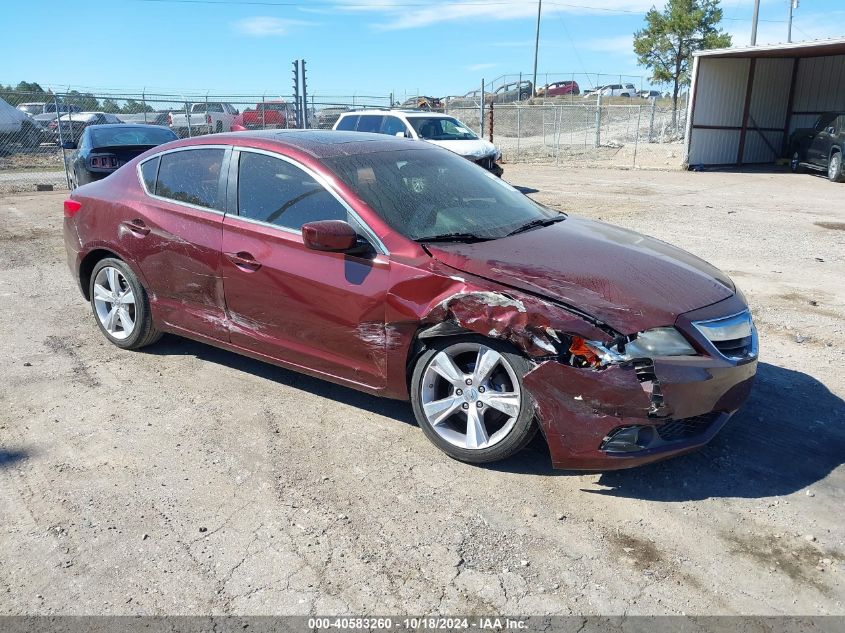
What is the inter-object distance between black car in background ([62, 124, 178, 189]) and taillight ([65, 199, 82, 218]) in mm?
7081

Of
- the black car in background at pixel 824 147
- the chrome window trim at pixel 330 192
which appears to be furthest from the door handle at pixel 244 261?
the black car in background at pixel 824 147

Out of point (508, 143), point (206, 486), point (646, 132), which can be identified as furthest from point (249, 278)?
point (646, 132)

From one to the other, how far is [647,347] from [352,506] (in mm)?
1569

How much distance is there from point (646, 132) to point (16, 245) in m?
32.7

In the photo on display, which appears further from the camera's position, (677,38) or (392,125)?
(677,38)

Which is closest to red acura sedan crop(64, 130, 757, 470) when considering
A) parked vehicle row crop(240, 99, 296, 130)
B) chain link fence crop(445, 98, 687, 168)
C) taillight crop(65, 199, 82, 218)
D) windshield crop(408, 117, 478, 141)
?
Answer: taillight crop(65, 199, 82, 218)

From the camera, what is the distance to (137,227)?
4.98m

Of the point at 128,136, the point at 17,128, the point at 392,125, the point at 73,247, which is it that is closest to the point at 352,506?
the point at 73,247

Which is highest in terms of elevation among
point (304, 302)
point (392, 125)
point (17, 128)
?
point (392, 125)

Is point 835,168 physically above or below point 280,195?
below

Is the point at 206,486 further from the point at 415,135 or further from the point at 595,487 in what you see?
the point at 415,135

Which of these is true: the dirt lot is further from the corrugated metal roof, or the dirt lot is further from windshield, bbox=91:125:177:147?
the corrugated metal roof

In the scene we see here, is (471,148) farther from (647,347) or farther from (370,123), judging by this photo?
(647,347)

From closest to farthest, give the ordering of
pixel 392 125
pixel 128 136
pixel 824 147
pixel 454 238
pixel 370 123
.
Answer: pixel 454 238 < pixel 128 136 < pixel 392 125 < pixel 370 123 < pixel 824 147
